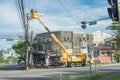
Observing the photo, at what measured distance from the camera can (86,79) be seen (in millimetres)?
32156

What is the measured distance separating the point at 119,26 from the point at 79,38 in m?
63.7


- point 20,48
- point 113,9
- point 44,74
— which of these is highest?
point 20,48

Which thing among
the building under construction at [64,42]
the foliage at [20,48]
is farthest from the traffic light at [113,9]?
the foliage at [20,48]

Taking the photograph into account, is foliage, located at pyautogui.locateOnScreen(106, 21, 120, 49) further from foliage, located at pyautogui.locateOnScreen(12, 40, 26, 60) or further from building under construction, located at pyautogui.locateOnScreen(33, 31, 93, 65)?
foliage, located at pyautogui.locateOnScreen(12, 40, 26, 60)

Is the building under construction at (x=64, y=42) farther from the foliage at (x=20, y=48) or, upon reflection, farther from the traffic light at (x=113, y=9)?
the traffic light at (x=113, y=9)

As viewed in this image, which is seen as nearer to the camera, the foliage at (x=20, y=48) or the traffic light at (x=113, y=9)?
the traffic light at (x=113, y=9)

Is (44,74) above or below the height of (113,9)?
below

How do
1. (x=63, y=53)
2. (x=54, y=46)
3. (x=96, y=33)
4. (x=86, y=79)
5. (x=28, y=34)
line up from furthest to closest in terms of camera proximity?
(x=96, y=33) → (x=54, y=46) → (x=63, y=53) → (x=28, y=34) → (x=86, y=79)

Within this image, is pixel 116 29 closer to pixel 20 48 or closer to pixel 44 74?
pixel 44 74

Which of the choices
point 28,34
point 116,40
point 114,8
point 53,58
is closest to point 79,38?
point 53,58

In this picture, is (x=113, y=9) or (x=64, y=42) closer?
(x=113, y=9)

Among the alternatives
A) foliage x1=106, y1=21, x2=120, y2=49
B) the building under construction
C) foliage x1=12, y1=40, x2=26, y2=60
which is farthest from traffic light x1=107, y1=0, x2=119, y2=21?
foliage x1=12, y1=40, x2=26, y2=60

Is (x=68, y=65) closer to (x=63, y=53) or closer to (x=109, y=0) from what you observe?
(x=63, y=53)

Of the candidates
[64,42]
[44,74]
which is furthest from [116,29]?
[64,42]
